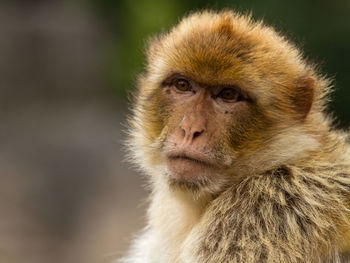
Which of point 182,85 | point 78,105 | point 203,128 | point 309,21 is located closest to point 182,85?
point 182,85

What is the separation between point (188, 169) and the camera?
4895mm

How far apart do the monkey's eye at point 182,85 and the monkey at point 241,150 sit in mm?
11

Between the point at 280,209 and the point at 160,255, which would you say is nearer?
the point at 280,209

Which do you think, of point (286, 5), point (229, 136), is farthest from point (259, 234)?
point (286, 5)

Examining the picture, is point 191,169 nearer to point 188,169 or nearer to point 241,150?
point 188,169

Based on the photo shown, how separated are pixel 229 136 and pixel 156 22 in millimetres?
8853

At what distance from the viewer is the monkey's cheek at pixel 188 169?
192 inches

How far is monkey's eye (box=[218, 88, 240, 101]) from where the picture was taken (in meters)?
5.10

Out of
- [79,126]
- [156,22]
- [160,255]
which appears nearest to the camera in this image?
[160,255]

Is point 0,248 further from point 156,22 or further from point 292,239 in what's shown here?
point 292,239

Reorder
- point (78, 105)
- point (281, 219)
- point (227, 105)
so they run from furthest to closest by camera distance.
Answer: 1. point (78, 105)
2. point (227, 105)
3. point (281, 219)

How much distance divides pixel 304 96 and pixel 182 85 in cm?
99

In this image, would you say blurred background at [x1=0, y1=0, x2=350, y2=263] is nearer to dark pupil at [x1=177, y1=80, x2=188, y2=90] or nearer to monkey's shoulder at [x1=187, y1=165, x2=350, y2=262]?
dark pupil at [x1=177, y1=80, x2=188, y2=90]

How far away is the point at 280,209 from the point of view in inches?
186
